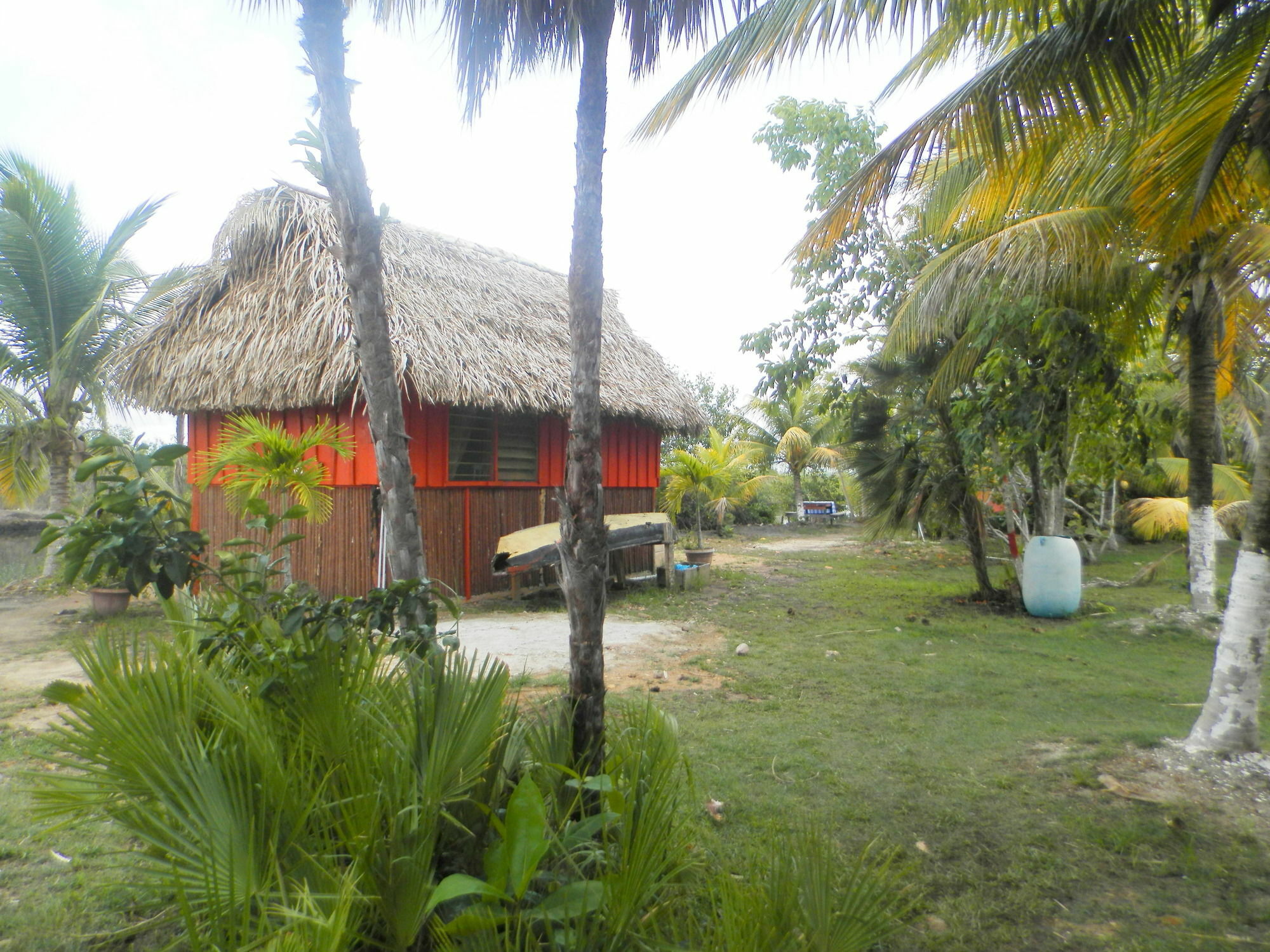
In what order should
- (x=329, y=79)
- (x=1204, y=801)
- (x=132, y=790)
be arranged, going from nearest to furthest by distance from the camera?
(x=132, y=790) → (x=329, y=79) → (x=1204, y=801)

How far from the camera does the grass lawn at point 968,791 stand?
273 centimetres

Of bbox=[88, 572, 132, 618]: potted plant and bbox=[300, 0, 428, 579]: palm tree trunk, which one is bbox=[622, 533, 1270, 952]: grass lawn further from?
bbox=[88, 572, 132, 618]: potted plant

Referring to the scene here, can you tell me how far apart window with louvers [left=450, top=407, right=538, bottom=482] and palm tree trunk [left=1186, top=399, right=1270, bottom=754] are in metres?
7.87

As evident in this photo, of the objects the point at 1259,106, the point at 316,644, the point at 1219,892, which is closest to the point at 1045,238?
the point at 1259,106

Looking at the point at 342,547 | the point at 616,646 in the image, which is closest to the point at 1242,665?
the point at 616,646

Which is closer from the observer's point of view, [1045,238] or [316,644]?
[316,644]

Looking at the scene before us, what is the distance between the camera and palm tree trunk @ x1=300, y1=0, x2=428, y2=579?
313cm

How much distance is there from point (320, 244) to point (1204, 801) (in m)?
9.58

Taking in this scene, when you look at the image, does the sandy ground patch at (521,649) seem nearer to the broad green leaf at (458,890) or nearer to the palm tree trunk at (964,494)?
the broad green leaf at (458,890)

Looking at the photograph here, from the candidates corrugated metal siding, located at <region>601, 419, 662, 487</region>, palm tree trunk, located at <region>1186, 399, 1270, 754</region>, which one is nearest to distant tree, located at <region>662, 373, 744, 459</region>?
corrugated metal siding, located at <region>601, 419, 662, 487</region>

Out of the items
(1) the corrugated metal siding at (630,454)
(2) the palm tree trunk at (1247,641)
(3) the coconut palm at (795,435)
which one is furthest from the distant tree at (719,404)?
(2) the palm tree trunk at (1247,641)

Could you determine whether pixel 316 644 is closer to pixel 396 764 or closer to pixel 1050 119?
pixel 396 764

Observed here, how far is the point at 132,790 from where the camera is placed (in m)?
2.17

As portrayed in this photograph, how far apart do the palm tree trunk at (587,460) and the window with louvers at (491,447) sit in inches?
276
